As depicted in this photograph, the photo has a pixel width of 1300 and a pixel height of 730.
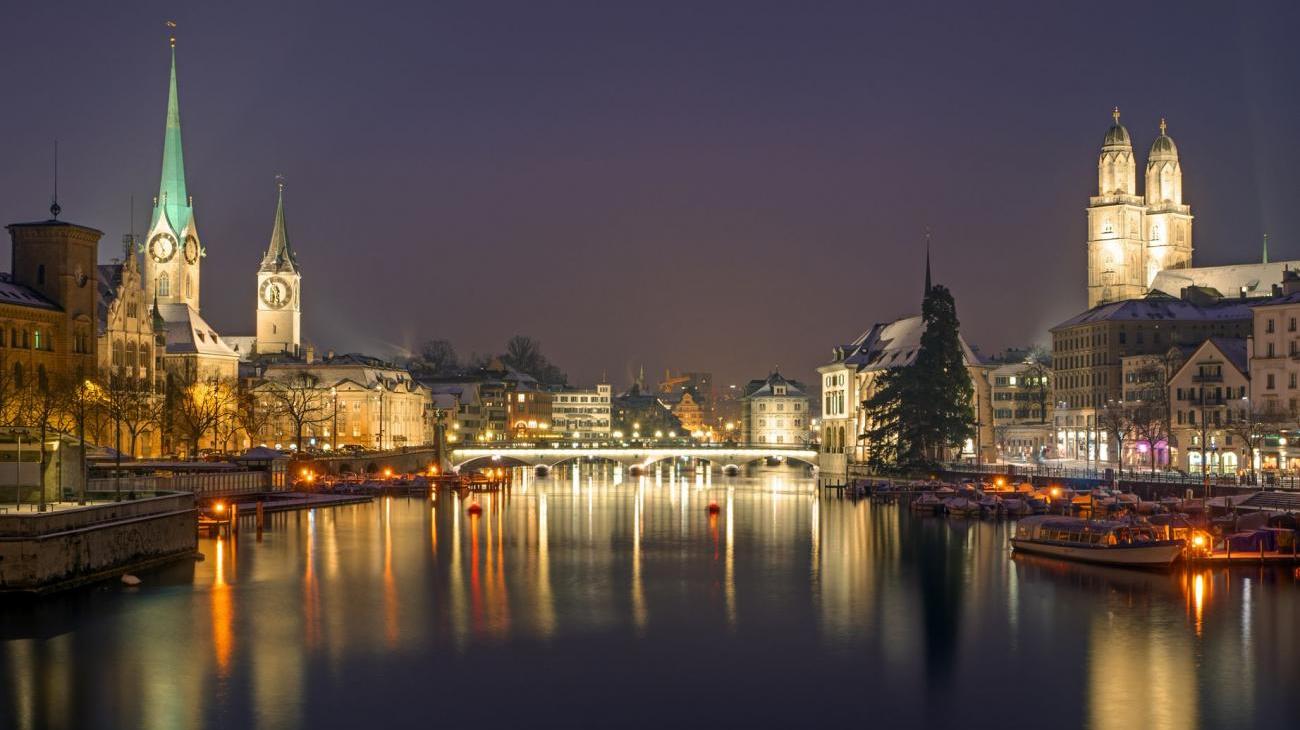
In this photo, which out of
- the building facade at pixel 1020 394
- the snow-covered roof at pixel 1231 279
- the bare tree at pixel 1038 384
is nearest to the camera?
the snow-covered roof at pixel 1231 279

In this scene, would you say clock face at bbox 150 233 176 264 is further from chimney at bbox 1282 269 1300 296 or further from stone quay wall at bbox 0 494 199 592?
chimney at bbox 1282 269 1300 296

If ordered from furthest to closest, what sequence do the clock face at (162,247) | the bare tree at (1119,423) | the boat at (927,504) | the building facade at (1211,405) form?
the clock face at (162,247), the bare tree at (1119,423), the building facade at (1211,405), the boat at (927,504)

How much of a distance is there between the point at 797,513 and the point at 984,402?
57.0 m

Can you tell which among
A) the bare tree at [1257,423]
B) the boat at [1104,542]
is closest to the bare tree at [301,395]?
the bare tree at [1257,423]

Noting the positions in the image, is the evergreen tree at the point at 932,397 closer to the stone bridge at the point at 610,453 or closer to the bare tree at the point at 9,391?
the stone bridge at the point at 610,453

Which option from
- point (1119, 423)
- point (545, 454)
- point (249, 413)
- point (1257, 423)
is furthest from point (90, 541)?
point (545, 454)

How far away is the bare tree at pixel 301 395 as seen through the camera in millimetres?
155375

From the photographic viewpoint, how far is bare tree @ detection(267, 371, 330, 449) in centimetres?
15538

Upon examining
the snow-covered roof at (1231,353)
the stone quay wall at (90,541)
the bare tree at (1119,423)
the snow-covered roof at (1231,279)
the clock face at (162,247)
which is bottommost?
the stone quay wall at (90,541)

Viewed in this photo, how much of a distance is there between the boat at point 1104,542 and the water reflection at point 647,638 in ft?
3.98

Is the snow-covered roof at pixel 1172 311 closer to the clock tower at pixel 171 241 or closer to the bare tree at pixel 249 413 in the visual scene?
the bare tree at pixel 249 413

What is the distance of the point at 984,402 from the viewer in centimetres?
15500

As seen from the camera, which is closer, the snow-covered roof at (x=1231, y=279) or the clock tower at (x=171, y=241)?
the snow-covered roof at (x=1231, y=279)

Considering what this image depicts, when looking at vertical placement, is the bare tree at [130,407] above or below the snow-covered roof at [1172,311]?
below
